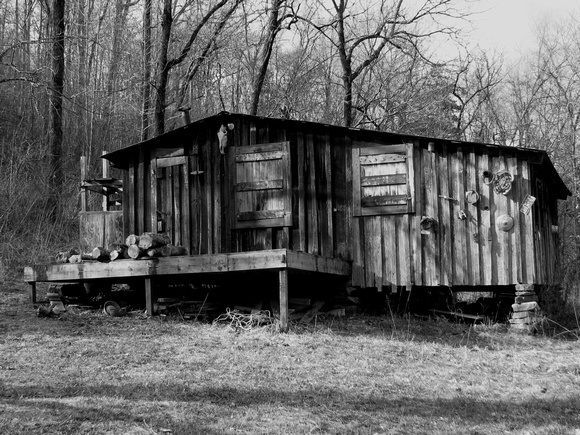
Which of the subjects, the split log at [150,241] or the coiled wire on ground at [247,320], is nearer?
the coiled wire on ground at [247,320]

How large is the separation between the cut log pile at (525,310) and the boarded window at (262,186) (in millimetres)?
4362

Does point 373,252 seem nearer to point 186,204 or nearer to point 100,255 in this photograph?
point 186,204

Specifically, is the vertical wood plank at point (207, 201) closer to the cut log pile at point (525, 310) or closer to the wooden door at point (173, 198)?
the wooden door at point (173, 198)

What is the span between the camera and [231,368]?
31.2 ft

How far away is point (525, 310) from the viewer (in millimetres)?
13797

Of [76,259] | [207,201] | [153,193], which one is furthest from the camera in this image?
[153,193]

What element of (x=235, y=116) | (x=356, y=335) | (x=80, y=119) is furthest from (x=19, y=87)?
(x=356, y=335)

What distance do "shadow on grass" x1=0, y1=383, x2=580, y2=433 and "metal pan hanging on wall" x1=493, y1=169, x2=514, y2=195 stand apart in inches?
235

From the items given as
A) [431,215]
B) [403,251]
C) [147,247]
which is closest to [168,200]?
[147,247]

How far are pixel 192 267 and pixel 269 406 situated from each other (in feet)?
17.0

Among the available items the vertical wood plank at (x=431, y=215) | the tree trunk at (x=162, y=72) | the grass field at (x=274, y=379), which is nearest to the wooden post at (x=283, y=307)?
the grass field at (x=274, y=379)

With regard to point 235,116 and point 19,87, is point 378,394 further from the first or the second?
point 19,87

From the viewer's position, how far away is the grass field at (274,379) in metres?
7.26

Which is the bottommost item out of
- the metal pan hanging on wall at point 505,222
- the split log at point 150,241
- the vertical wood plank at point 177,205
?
the split log at point 150,241
